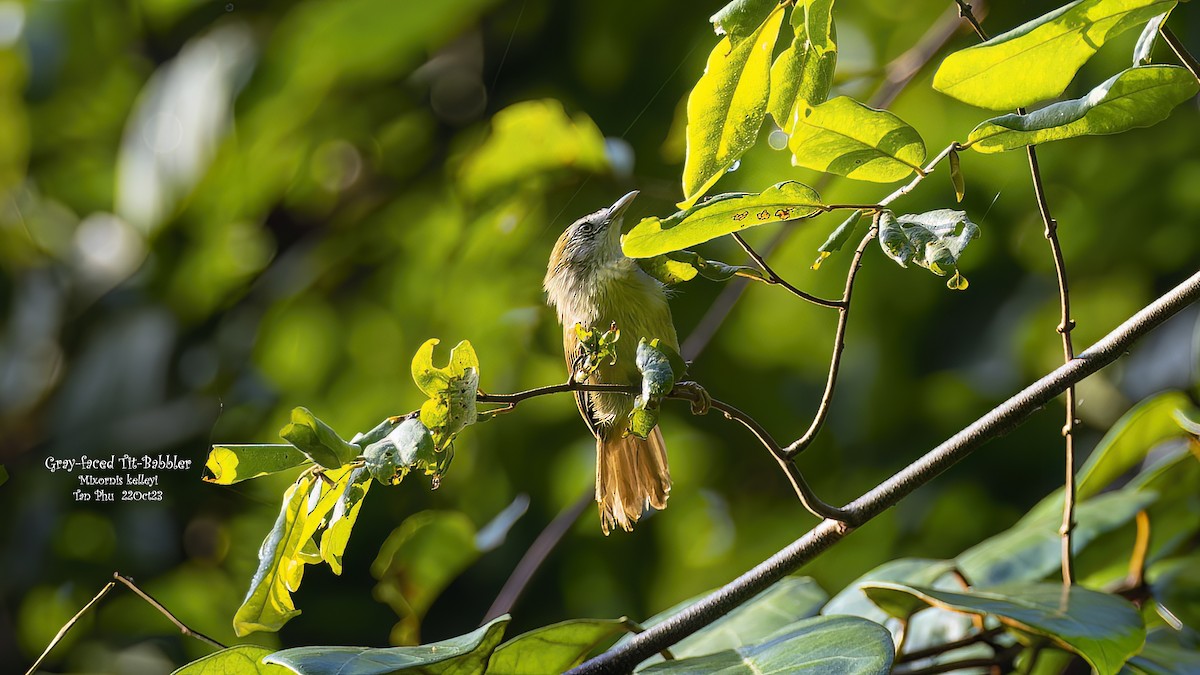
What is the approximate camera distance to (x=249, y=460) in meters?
0.41

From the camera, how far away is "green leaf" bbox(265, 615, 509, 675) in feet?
1.49

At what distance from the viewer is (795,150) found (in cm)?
44

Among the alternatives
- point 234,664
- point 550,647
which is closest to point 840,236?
point 550,647

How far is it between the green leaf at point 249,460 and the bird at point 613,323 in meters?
0.15

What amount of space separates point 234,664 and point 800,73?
44cm

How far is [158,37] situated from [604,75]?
27.7 inches

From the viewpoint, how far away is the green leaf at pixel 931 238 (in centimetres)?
40

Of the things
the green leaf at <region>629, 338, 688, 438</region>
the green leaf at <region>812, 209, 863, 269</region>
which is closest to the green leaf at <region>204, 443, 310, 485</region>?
the green leaf at <region>629, 338, 688, 438</region>

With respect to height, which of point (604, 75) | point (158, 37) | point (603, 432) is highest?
point (158, 37)

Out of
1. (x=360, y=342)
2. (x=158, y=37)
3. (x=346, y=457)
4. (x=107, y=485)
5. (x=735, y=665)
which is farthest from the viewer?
(x=158, y=37)

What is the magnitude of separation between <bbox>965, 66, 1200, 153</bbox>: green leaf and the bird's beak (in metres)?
0.21

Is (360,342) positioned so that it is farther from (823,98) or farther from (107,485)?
(823,98)

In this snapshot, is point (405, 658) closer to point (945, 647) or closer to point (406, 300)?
point (945, 647)

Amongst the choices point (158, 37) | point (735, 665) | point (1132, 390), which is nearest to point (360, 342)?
point (158, 37)
